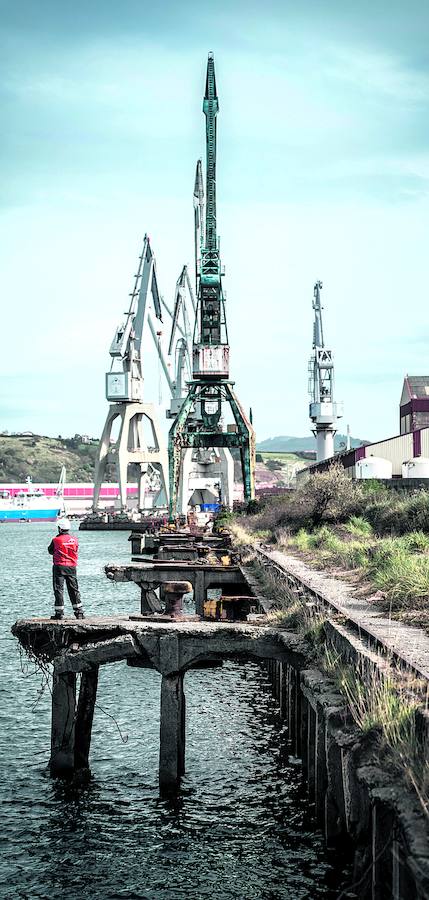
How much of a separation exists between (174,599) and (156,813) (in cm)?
346

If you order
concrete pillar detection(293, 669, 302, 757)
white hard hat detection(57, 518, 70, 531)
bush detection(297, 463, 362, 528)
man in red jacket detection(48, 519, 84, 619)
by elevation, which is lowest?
concrete pillar detection(293, 669, 302, 757)

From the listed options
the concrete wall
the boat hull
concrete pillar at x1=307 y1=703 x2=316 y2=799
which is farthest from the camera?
the boat hull

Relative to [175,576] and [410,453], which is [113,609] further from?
[410,453]

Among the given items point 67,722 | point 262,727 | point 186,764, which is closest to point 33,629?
point 67,722

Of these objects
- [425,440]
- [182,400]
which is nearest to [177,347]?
[182,400]

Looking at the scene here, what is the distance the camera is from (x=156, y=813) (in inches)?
522

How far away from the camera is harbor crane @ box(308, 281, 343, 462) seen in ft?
379

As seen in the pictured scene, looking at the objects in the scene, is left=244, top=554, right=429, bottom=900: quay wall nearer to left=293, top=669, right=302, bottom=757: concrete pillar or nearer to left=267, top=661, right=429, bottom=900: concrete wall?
left=267, top=661, right=429, bottom=900: concrete wall

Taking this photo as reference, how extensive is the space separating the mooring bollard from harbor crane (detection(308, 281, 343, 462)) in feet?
328

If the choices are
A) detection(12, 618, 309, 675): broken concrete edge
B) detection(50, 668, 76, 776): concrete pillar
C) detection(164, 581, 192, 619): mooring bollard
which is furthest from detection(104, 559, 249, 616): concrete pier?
detection(50, 668, 76, 776): concrete pillar

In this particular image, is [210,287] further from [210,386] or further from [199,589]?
[199,589]

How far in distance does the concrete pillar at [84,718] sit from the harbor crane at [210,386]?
64889 mm

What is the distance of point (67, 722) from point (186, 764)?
2.52 m

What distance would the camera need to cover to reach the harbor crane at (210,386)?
267 ft
